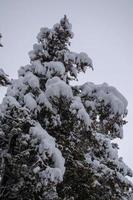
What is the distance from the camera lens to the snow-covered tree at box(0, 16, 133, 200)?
9.30 m

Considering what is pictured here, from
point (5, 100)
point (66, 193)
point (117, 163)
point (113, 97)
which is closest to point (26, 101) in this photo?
point (5, 100)

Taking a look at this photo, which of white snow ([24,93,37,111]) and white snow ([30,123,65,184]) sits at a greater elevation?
white snow ([24,93,37,111])

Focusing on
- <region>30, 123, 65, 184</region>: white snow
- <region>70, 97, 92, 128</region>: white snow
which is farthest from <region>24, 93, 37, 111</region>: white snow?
<region>70, 97, 92, 128</region>: white snow

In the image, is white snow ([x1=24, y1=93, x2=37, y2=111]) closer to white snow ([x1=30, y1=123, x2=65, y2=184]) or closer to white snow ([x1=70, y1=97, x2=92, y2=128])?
white snow ([x1=30, y1=123, x2=65, y2=184])

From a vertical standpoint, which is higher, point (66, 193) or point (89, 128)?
point (89, 128)

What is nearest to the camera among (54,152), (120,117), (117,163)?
(54,152)

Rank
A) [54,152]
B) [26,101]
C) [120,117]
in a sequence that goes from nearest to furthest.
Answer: [54,152]
[26,101]
[120,117]

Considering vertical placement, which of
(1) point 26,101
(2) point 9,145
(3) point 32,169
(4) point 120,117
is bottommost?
(3) point 32,169

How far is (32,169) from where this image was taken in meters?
9.48

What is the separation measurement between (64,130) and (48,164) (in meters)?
1.71

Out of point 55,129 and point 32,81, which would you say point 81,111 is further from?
point 32,81

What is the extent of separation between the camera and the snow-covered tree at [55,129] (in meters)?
9.30

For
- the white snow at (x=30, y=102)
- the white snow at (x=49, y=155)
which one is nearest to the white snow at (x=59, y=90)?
the white snow at (x=30, y=102)

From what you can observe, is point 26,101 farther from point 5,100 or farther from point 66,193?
point 66,193
